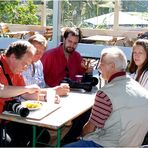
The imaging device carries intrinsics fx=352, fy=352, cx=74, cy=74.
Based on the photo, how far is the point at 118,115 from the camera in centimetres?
226

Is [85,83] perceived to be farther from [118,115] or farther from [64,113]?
[118,115]

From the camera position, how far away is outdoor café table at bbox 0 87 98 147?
7.71 feet

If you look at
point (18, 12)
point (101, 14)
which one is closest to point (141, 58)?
point (101, 14)

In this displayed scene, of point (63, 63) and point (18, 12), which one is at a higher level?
point (18, 12)

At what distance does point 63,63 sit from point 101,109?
1.60 meters

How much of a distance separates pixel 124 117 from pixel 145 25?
3.80m

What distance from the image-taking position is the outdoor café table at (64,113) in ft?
7.71

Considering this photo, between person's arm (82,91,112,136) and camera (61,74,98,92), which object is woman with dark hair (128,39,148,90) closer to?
camera (61,74,98,92)

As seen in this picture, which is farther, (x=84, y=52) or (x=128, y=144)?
(x=84, y=52)

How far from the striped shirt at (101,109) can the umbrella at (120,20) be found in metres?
3.72

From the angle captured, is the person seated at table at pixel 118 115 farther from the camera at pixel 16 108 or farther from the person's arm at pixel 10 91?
the person's arm at pixel 10 91

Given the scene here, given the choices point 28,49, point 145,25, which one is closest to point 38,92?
point 28,49

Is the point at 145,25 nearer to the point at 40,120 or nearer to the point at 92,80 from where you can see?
the point at 92,80

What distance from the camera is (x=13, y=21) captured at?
21.5 ft
